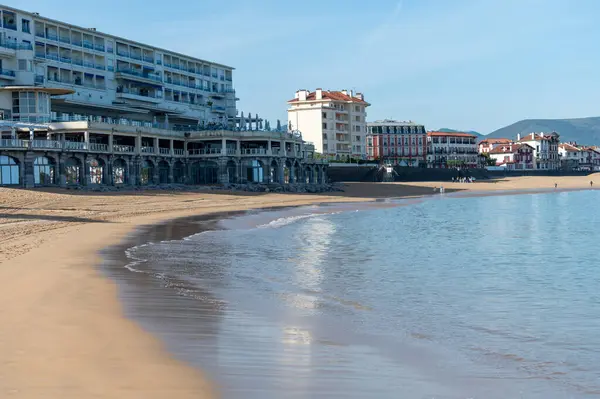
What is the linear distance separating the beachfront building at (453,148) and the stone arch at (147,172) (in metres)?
101

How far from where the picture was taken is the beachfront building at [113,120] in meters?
66.9

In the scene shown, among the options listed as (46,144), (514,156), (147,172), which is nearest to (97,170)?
(46,144)

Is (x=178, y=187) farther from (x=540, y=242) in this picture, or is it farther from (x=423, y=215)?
(x=540, y=242)

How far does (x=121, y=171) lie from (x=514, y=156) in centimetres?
14193

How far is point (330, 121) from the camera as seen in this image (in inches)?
5413

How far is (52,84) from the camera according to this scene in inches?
3115

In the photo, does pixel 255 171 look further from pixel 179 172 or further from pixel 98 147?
pixel 98 147

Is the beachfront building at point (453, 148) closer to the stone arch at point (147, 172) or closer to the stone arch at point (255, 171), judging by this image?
the stone arch at point (255, 171)

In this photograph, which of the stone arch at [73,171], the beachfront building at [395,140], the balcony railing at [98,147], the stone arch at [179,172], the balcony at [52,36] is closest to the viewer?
the stone arch at [73,171]

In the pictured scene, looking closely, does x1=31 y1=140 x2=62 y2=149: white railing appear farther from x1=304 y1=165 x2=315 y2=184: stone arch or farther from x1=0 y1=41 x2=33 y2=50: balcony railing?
x1=304 y1=165 x2=315 y2=184: stone arch

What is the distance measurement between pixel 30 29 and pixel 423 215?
49.8 m

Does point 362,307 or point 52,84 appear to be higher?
point 52,84

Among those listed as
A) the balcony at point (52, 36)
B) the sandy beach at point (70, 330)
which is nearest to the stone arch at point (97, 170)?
the balcony at point (52, 36)

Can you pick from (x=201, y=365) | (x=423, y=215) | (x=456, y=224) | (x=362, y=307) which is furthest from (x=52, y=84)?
(x=201, y=365)
